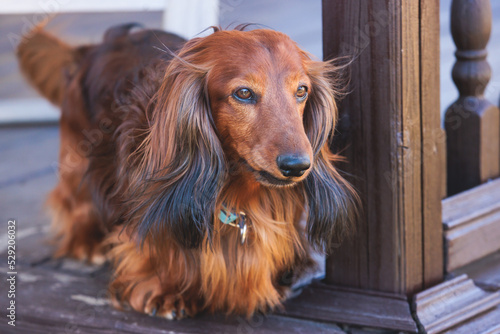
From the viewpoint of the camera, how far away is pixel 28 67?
2879 mm

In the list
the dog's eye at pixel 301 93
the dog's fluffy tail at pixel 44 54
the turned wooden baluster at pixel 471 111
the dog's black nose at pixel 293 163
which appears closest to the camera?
the dog's black nose at pixel 293 163

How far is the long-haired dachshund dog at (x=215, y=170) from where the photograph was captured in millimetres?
1533

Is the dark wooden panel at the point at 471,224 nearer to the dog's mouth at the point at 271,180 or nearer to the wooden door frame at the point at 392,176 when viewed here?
the wooden door frame at the point at 392,176

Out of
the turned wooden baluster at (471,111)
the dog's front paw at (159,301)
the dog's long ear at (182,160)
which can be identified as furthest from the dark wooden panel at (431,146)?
the dog's front paw at (159,301)

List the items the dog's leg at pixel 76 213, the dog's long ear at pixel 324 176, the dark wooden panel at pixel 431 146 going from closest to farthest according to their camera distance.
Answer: the dog's long ear at pixel 324 176 < the dark wooden panel at pixel 431 146 < the dog's leg at pixel 76 213

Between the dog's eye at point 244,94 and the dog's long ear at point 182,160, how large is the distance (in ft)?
0.37

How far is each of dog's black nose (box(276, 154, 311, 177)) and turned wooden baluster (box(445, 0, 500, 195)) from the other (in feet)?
3.73

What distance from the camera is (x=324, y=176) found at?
1729mm

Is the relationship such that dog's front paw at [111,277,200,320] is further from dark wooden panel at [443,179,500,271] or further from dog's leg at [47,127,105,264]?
dark wooden panel at [443,179,500,271]

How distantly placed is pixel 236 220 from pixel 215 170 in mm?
244

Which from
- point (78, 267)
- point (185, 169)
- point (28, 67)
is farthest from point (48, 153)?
point (185, 169)

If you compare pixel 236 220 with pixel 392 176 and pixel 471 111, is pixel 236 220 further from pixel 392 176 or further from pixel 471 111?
pixel 471 111

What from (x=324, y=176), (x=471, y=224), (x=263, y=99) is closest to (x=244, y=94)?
(x=263, y=99)

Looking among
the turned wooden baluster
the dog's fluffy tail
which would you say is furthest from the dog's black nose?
the dog's fluffy tail
